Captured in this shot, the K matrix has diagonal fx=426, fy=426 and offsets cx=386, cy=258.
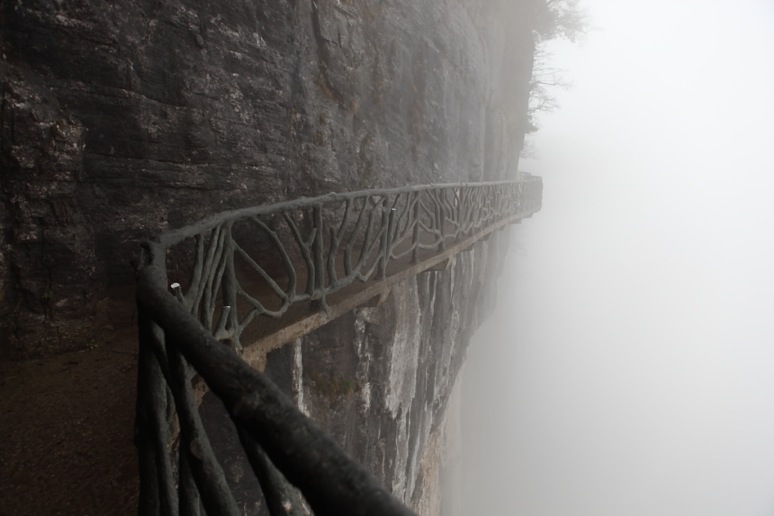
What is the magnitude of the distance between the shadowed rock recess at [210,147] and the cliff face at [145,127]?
2 centimetres

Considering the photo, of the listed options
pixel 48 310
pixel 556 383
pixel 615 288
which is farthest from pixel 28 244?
pixel 615 288

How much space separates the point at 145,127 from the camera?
4.39 meters

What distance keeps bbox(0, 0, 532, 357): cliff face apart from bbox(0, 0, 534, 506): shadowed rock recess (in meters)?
0.02

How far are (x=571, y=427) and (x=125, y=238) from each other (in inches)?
2078

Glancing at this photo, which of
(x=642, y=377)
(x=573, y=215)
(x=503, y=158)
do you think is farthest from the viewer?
(x=573, y=215)

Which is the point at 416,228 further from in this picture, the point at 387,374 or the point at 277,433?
the point at 277,433

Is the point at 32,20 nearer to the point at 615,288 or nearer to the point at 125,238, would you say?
the point at 125,238

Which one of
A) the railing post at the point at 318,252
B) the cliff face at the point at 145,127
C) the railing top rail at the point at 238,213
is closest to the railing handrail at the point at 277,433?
the railing top rail at the point at 238,213

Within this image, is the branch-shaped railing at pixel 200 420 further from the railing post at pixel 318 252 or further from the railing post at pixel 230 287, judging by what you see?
the railing post at pixel 318 252

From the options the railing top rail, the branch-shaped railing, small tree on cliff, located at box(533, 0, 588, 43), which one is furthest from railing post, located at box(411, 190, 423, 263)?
small tree on cliff, located at box(533, 0, 588, 43)

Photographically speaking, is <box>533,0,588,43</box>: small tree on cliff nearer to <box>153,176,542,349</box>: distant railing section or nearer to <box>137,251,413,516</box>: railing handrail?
<box>153,176,542,349</box>: distant railing section

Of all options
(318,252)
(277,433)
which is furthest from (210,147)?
(277,433)

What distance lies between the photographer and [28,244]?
12.3ft

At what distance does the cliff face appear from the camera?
3.65 metres
